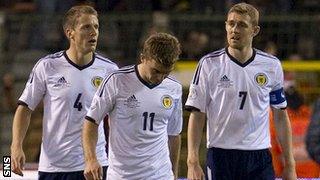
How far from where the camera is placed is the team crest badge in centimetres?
678

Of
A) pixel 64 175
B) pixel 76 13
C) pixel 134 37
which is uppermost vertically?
pixel 76 13

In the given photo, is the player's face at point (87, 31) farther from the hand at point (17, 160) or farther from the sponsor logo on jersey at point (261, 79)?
the sponsor logo on jersey at point (261, 79)

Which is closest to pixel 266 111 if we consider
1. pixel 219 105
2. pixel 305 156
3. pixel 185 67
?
pixel 219 105

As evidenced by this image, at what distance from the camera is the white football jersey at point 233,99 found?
7160mm

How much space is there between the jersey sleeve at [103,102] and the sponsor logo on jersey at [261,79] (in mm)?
1041

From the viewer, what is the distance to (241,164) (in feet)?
23.5

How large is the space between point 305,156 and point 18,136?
397 cm

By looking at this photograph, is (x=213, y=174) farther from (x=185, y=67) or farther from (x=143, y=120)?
(x=185, y=67)

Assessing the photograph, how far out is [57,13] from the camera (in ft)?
42.9

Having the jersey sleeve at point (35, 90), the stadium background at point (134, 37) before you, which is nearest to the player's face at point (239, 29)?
the jersey sleeve at point (35, 90)

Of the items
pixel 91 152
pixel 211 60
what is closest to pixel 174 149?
pixel 211 60

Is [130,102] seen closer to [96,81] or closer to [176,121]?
[176,121]

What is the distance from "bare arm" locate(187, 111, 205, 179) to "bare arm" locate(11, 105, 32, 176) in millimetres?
1082

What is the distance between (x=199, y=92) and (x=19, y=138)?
3.96 feet
